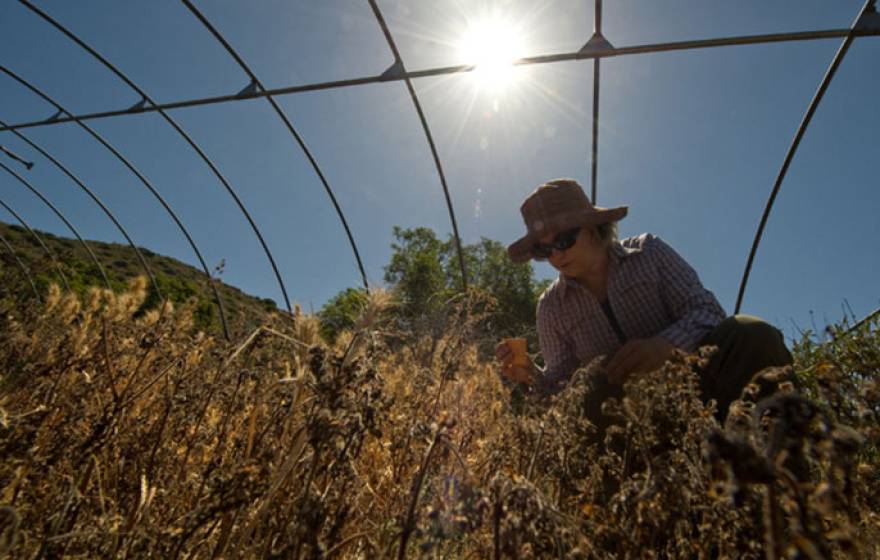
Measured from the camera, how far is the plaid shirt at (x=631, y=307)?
280cm

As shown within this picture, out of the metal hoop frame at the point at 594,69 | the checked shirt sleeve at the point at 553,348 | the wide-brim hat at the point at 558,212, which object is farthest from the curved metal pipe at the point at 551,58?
the checked shirt sleeve at the point at 553,348

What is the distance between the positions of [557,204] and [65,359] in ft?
10.3

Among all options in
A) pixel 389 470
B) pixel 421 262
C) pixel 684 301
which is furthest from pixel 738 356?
pixel 421 262

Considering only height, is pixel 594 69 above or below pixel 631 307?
above

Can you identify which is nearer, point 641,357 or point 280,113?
point 641,357

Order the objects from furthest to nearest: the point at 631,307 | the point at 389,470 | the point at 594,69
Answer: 1. the point at 594,69
2. the point at 631,307
3. the point at 389,470

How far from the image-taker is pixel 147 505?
1.19 meters

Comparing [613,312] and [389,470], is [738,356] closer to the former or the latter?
[613,312]

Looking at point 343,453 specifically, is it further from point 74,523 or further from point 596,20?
point 596,20

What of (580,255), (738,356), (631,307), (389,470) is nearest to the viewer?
(389,470)

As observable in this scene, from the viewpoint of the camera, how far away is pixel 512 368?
2830 millimetres

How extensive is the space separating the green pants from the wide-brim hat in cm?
114

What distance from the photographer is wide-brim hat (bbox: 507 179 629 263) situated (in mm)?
3176

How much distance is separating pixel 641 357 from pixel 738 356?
530 mm
